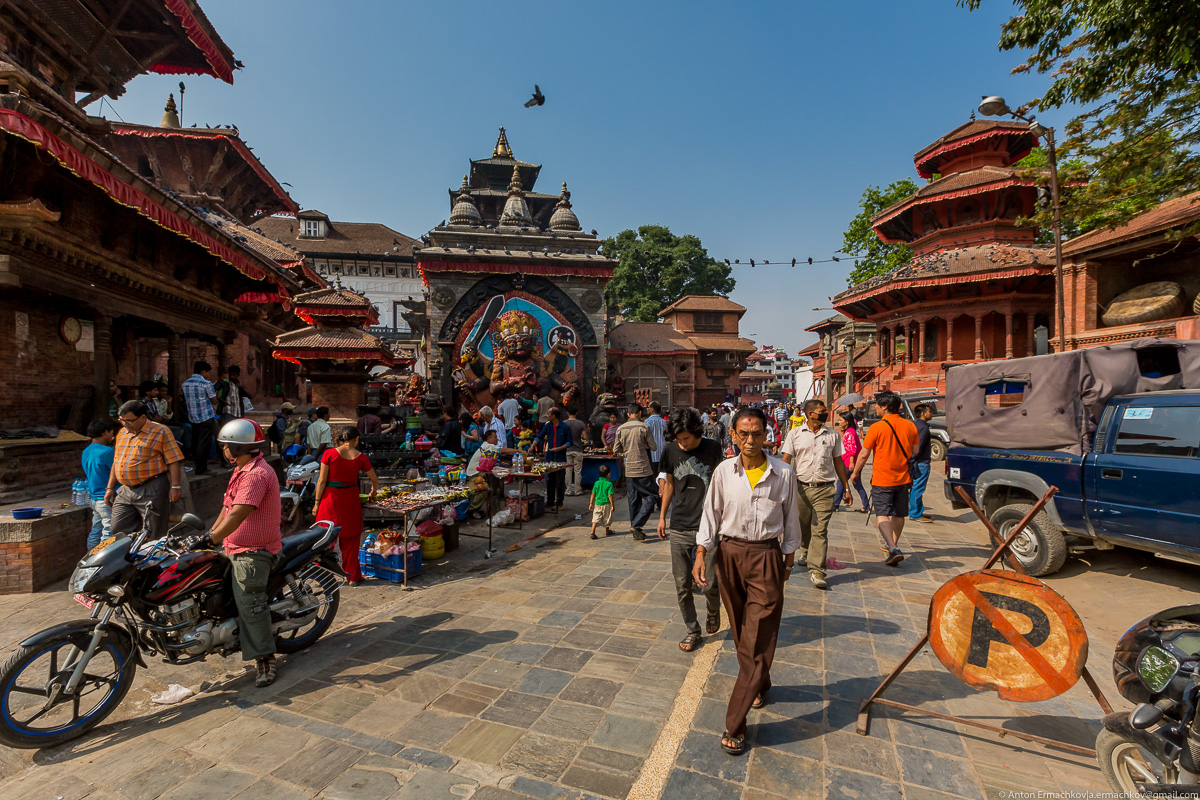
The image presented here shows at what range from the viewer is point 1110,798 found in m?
2.39

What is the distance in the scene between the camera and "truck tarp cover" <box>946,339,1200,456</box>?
548 cm

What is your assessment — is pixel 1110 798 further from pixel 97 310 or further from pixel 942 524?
pixel 97 310

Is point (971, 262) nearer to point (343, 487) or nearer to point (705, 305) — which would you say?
point (705, 305)

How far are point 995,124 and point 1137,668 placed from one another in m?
25.3

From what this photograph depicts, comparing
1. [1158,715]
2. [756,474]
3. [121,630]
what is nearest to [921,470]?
[756,474]

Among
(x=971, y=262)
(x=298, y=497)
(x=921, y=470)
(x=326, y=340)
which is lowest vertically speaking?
(x=298, y=497)

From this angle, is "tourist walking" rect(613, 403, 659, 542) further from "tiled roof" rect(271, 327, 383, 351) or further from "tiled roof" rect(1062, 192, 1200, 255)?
"tiled roof" rect(1062, 192, 1200, 255)

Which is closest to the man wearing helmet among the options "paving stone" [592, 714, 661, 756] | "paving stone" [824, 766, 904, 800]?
"paving stone" [592, 714, 661, 756]

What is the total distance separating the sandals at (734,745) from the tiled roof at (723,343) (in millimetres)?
27784

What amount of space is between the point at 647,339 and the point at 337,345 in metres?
18.7

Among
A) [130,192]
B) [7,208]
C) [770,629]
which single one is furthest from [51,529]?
[770,629]

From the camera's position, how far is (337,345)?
1300 cm

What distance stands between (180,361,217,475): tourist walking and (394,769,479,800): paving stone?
8027 millimetres

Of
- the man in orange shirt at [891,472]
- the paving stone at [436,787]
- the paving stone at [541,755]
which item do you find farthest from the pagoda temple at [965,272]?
the paving stone at [436,787]
